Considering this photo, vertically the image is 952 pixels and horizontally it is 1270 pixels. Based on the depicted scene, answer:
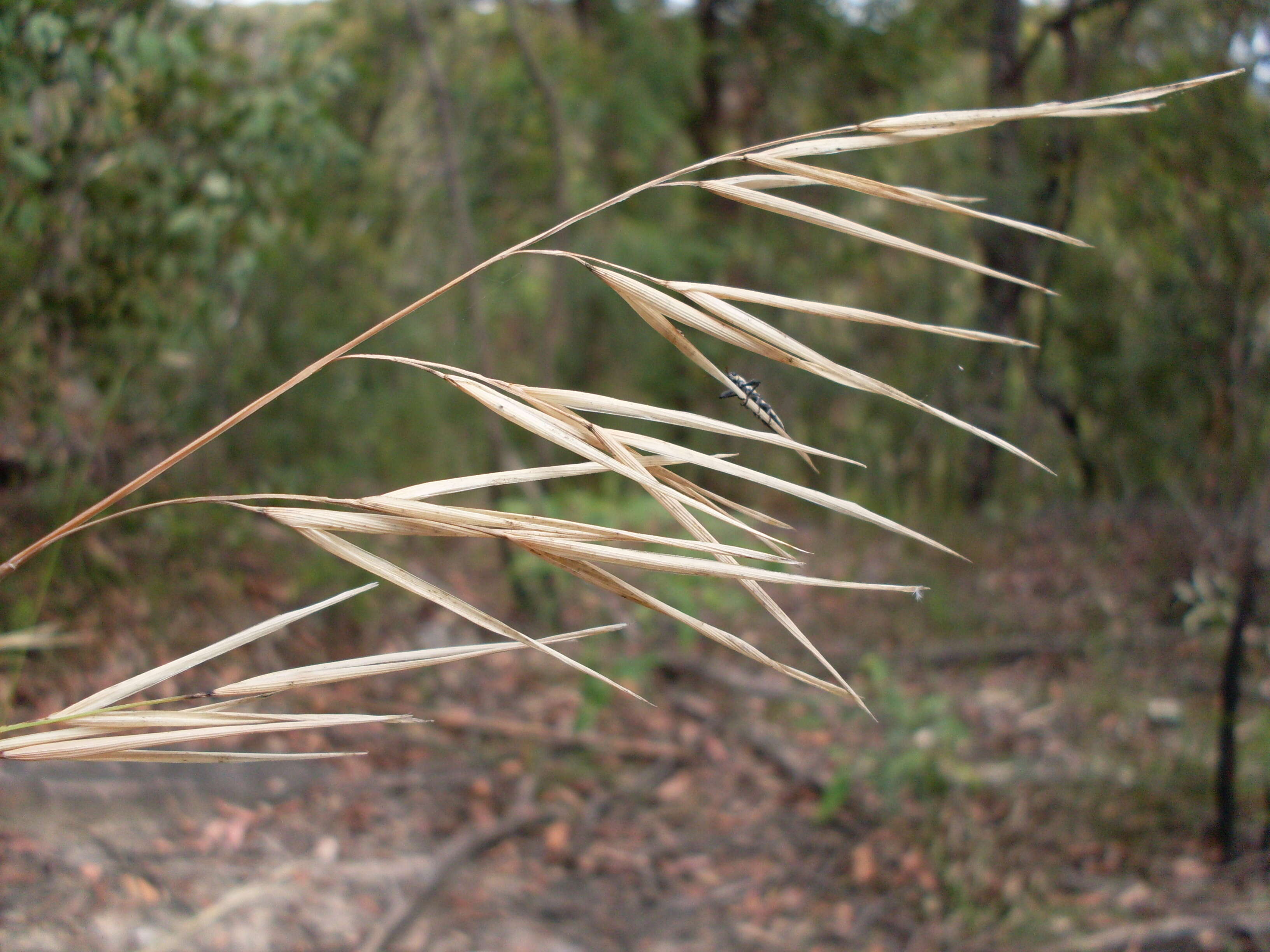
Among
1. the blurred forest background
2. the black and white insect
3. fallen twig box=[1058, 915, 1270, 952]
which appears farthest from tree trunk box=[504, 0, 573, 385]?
the black and white insect

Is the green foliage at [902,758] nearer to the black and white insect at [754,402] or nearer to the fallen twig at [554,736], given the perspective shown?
the fallen twig at [554,736]

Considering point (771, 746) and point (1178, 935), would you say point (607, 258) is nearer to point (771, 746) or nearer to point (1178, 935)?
point (771, 746)

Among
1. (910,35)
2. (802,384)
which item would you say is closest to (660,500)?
(802,384)

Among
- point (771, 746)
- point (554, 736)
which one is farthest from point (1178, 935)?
point (554, 736)

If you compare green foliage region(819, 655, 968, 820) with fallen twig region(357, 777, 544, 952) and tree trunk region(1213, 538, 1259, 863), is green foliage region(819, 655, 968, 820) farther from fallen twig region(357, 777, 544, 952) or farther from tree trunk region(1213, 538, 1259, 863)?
fallen twig region(357, 777, 544, 952)

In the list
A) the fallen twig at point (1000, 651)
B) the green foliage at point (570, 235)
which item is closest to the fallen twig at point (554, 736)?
the green foliage at point (570, 235)

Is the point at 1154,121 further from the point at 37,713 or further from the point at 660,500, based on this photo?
the point at 37,713
